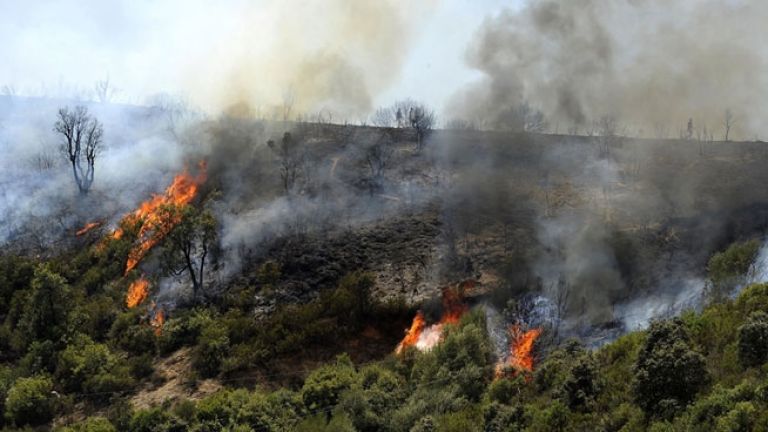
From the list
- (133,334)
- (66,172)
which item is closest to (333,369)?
(133,334)

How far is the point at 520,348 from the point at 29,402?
102ft

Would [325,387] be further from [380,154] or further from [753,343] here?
[380,154]

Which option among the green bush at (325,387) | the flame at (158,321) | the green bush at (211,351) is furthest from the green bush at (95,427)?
the flame at (158,321)

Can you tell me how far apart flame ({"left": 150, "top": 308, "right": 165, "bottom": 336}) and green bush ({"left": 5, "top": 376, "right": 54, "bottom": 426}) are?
8.61 metres

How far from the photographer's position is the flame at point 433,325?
50531 millimetres

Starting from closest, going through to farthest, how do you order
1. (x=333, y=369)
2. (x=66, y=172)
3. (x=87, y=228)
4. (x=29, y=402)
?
(x=29, y=402) < (x=333, y=369) < (x=87, y=228) < (x=66, y=172)

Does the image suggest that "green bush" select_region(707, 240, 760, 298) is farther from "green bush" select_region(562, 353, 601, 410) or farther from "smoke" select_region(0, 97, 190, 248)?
"smoke" select_region(0, 97, 190, 248)

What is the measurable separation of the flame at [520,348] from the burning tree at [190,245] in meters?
24.9

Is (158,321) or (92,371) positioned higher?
(158,321)

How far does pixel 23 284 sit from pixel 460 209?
122 ft

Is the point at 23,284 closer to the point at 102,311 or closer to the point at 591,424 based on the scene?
the point at 102,311

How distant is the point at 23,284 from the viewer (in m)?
60.4

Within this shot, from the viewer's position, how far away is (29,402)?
150 feet

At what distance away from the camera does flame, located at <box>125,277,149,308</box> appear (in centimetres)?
5781
